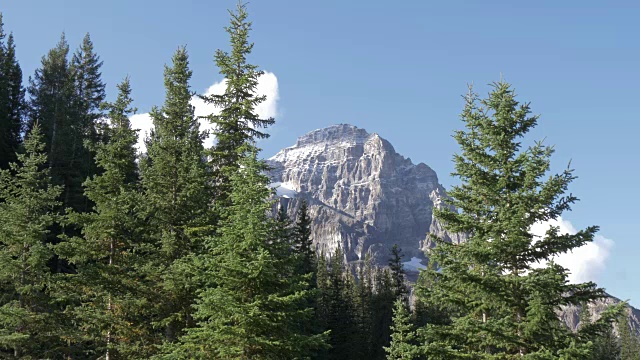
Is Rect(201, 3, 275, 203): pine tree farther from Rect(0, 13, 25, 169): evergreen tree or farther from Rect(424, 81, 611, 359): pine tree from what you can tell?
Rect(0, 13, 25, 169): evergreen tree

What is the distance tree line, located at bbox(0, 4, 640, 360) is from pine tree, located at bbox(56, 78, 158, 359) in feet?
0.22

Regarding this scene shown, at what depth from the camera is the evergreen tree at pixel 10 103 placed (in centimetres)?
4484

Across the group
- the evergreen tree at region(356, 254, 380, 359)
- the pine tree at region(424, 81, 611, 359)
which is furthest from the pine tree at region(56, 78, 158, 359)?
the evergreen tree at region(356, 254, 380, 359)

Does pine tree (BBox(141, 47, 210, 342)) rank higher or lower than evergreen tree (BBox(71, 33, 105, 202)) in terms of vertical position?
lower

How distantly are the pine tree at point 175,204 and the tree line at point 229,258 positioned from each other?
87 mm

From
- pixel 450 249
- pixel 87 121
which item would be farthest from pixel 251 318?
pixel 87 121

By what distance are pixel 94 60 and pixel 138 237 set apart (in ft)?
147

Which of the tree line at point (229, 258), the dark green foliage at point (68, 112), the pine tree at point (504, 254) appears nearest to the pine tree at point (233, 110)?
the tree line at point (229, 258)

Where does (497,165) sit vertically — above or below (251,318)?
above

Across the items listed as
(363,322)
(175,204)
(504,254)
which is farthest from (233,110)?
(363,322)

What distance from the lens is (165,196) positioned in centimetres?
2242

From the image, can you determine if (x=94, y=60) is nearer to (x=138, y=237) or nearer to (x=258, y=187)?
(x=138, y=237)

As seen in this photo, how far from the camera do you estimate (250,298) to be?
616 inches

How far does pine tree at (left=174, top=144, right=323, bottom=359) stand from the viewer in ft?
48.8
